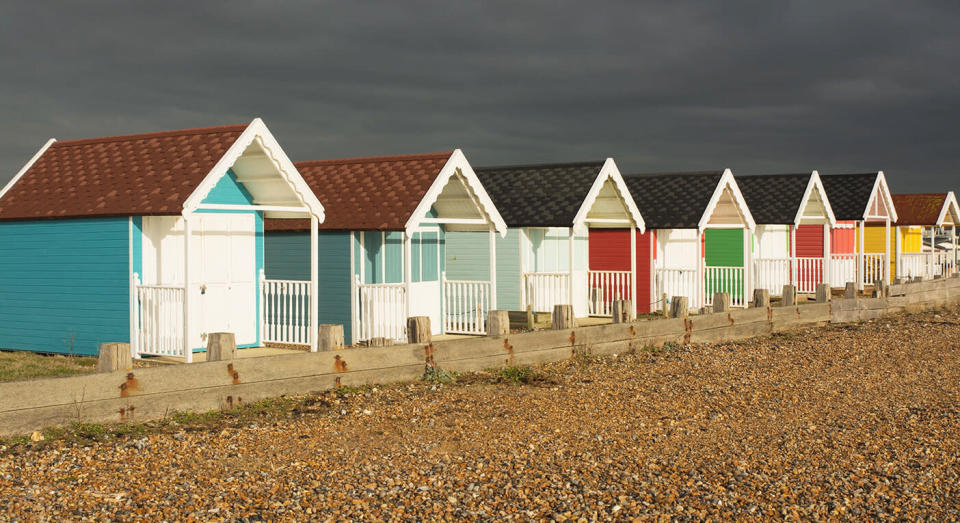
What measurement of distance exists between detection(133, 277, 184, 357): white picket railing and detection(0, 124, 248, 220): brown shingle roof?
1.20m

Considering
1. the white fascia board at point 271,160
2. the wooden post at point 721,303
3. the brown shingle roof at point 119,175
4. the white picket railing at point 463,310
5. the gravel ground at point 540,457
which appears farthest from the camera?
the white picket railing at point 463,310

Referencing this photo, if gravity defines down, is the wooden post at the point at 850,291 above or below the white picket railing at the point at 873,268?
below

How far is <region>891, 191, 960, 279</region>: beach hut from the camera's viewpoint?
3203cm

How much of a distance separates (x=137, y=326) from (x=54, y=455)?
6.55m

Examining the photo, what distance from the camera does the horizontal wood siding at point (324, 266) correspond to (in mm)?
16781

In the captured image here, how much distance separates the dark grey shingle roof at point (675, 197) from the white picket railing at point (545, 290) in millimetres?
3026

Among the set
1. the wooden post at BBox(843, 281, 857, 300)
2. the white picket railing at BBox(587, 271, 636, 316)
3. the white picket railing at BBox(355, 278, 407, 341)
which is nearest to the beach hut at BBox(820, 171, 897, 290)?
the wooden post at BBox(843, 281, 857, 300)

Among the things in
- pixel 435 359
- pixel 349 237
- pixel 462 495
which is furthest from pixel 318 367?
pixel 349 237

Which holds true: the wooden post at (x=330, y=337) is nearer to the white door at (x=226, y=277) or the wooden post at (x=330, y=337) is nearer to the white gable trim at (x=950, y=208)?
the white door at (x=226, y=277)

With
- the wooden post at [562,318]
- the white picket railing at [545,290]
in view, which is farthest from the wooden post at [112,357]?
the white picket railing at [545,290]

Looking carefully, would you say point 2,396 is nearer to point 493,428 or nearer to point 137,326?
point 493,428

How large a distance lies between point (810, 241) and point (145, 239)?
21.4 metres

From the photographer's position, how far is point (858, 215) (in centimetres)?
2777

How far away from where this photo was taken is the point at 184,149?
566 inches
